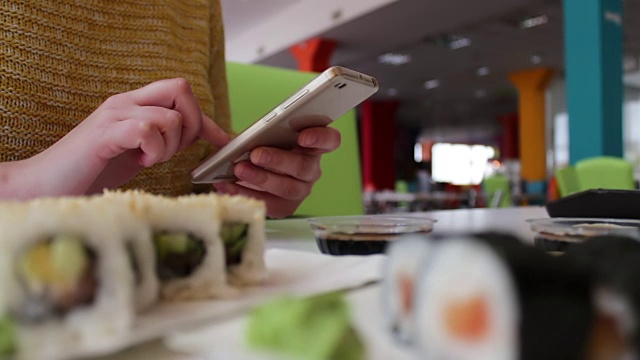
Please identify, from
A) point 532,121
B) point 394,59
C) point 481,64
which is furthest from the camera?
point 532,121

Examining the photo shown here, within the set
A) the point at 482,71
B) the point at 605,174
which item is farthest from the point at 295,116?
the point at 482,71

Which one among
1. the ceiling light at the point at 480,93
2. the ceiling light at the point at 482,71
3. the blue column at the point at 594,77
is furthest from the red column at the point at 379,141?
the blue column at the point at 594,77

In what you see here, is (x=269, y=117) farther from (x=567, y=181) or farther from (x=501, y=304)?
(x=567, y=181)

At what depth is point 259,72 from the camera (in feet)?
4.59

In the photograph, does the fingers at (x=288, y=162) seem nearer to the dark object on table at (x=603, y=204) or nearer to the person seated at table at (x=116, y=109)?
the person seated at table at (x=116, y=109)

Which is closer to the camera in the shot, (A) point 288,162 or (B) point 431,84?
(A) point 288,162

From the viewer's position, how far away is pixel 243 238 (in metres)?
0.32

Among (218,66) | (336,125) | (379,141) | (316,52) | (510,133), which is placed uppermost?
(316,52)

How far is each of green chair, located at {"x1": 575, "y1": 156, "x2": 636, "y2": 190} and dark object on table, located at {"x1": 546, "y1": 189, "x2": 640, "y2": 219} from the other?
2.15 m

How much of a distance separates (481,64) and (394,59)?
4.38 feet

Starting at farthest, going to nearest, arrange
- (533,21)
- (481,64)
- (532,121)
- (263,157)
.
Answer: (532,121), (481,64), (533,21), (263,157)

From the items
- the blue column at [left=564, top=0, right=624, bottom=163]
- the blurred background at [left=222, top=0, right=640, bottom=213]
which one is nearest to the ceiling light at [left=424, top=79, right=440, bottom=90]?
the blurred background at [left=222, top=0, right=640, bottom=213]

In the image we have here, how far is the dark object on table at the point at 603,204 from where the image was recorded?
65cm

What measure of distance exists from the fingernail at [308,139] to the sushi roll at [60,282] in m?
0.50
